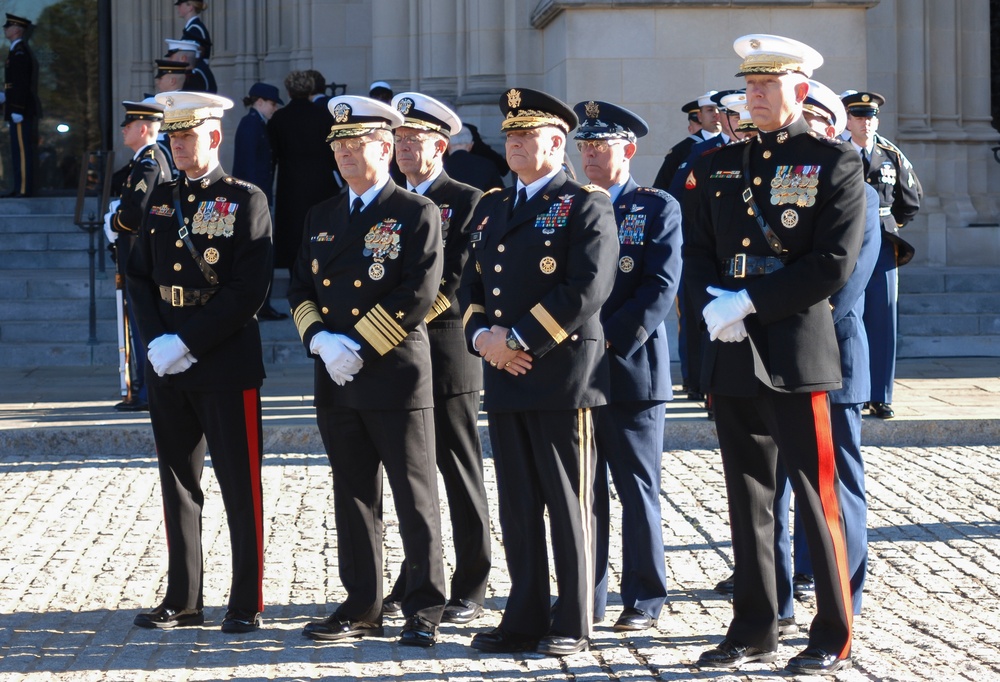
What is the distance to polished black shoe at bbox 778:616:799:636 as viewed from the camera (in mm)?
5863

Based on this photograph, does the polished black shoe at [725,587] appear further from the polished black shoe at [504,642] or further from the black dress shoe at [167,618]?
the black dress shoe at [167,618]

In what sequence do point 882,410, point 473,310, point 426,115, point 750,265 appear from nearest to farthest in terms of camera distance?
point 750,265 → point 473,310 → point 426,115 → point 882,410

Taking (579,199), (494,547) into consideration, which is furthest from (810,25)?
(579,199)

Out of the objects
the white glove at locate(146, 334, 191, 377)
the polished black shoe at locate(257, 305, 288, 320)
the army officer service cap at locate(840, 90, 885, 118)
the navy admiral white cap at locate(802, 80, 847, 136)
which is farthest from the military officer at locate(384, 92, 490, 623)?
the polished black shoe at locate(257, 305, 288, 320)

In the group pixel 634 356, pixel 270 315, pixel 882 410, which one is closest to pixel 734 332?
→ pixel 634 356

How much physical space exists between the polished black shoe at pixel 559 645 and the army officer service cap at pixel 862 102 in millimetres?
4856

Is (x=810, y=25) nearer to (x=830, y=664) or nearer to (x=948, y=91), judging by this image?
(x=948, y=91)

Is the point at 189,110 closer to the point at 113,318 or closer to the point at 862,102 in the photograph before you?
the point at 862,102

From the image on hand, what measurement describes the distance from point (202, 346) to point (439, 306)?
94 cm

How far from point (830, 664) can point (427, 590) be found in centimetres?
148

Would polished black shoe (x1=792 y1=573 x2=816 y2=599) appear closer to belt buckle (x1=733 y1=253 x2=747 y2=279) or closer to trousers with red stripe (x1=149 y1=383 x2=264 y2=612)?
belt buckle (x1=733 y1=253 x2=747 y2=279)

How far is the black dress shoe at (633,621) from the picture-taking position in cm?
596

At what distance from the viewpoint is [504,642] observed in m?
5.69

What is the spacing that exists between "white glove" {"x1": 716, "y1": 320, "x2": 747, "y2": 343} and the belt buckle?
175mm
